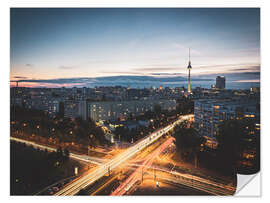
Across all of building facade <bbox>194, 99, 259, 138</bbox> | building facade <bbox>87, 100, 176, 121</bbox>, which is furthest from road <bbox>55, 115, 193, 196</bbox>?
building facade <bbox>87, 100, 176, 121</bbox>

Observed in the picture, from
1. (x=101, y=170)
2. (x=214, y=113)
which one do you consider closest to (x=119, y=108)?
(x=214, y=113)

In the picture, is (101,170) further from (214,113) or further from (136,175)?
(214,113)

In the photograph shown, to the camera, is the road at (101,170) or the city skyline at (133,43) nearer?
the city skyline at (133,43)

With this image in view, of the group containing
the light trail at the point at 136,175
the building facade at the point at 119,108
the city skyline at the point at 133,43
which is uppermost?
the city skyline at the point at 133,43

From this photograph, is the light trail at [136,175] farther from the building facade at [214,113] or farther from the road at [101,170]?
the building facade at [214,113]

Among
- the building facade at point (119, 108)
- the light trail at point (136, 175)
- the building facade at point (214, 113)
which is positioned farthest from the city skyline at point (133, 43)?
the building facade at point (119, 108)

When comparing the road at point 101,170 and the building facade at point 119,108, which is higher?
the building facade at point 119,108

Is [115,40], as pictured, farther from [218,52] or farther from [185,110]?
[185,110]

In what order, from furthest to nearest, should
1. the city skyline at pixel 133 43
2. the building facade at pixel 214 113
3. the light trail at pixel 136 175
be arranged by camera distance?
the building facade at pixel 214 113
the light trail at pixel 136 175
the city skyline at pixel 133 43
